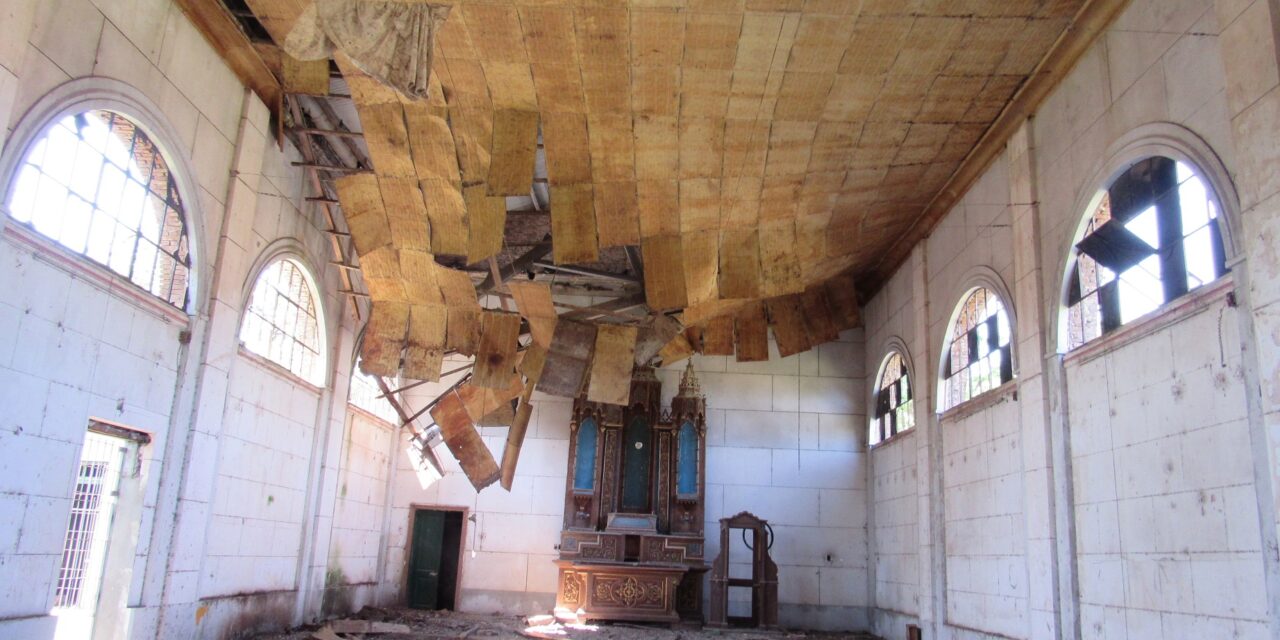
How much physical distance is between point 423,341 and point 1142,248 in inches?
275

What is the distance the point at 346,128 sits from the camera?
11328 millimetres

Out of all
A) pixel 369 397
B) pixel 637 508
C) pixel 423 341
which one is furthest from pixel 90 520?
pixel 637 508

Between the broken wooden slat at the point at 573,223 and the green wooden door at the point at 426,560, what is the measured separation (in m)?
8.31

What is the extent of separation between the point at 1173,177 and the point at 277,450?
9731 mm

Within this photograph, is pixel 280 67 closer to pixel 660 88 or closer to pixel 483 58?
pixel 483 58

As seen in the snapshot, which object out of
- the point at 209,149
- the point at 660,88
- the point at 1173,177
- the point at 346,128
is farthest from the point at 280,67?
the point at 1173,177

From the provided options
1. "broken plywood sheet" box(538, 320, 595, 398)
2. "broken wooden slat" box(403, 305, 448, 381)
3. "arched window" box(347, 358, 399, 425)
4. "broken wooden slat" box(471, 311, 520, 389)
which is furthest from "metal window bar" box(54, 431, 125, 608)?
"arched window" box(347, 358, 399, 425)

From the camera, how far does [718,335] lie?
1128 cm

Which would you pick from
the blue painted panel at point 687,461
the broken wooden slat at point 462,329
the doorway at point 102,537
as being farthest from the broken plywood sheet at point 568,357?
the blue painted panel at point 687,461

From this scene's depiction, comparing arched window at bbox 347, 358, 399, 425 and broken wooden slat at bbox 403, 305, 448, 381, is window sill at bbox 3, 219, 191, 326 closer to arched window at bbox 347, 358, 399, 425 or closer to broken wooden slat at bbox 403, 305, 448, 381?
broken wooden slat at bbox 403, 305, 448, 381

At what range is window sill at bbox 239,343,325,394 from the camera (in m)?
9.58

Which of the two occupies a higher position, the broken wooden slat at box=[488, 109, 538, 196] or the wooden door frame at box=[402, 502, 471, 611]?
the broken wooden slat at box=[488, 109, 538, 196]

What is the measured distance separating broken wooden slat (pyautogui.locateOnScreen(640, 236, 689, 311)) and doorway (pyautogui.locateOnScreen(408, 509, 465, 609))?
24.0 ft

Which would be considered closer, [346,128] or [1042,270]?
[1042,270]
